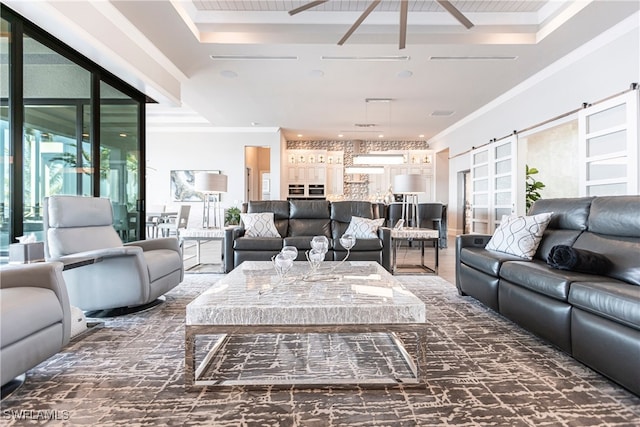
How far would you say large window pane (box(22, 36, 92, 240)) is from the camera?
10.00ft

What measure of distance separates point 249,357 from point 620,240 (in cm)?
261

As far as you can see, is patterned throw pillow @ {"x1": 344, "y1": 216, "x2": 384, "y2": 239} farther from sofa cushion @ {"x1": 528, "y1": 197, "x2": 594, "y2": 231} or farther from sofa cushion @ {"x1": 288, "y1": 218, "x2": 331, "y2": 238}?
sofa cushion @ {"x1": 528, "y1": 197, "x2": 594, "y2": 231}

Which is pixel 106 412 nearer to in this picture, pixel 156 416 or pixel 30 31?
pixel 156 416

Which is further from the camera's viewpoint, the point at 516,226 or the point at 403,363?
the point at 516,226

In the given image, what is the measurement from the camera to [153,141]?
29.3 feet

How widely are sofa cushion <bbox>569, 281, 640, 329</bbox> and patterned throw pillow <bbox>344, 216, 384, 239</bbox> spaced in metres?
2.57

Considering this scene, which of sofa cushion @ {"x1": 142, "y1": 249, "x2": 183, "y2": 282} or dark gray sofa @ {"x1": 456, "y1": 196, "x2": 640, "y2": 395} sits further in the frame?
sofa cushion @ {"x1": 142, "y1": 249, "x2": 183, "y2": 282}

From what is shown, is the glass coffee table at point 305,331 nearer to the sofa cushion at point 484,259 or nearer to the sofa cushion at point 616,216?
the sofa cushion at point 484,259

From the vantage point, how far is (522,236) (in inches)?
113

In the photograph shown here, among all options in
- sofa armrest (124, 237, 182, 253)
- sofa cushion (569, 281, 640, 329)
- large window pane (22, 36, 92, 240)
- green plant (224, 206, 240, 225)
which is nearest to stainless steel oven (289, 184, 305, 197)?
green plant (224, 206, 240, 225)

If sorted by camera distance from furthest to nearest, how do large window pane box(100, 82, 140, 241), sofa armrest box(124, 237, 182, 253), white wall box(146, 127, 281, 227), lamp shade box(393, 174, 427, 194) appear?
white wall box(146, 127, 281, 227), lamp shade box(393, 174, 427, 194), large window pane box(100, 82, 140, 241), sofa armrest box(124, 237, 182, 253)

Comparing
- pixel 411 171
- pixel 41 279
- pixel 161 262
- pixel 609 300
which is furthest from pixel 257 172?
pixel 609 300

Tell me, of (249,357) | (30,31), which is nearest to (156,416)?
(249,357)

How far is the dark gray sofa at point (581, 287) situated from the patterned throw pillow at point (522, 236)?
103mm
